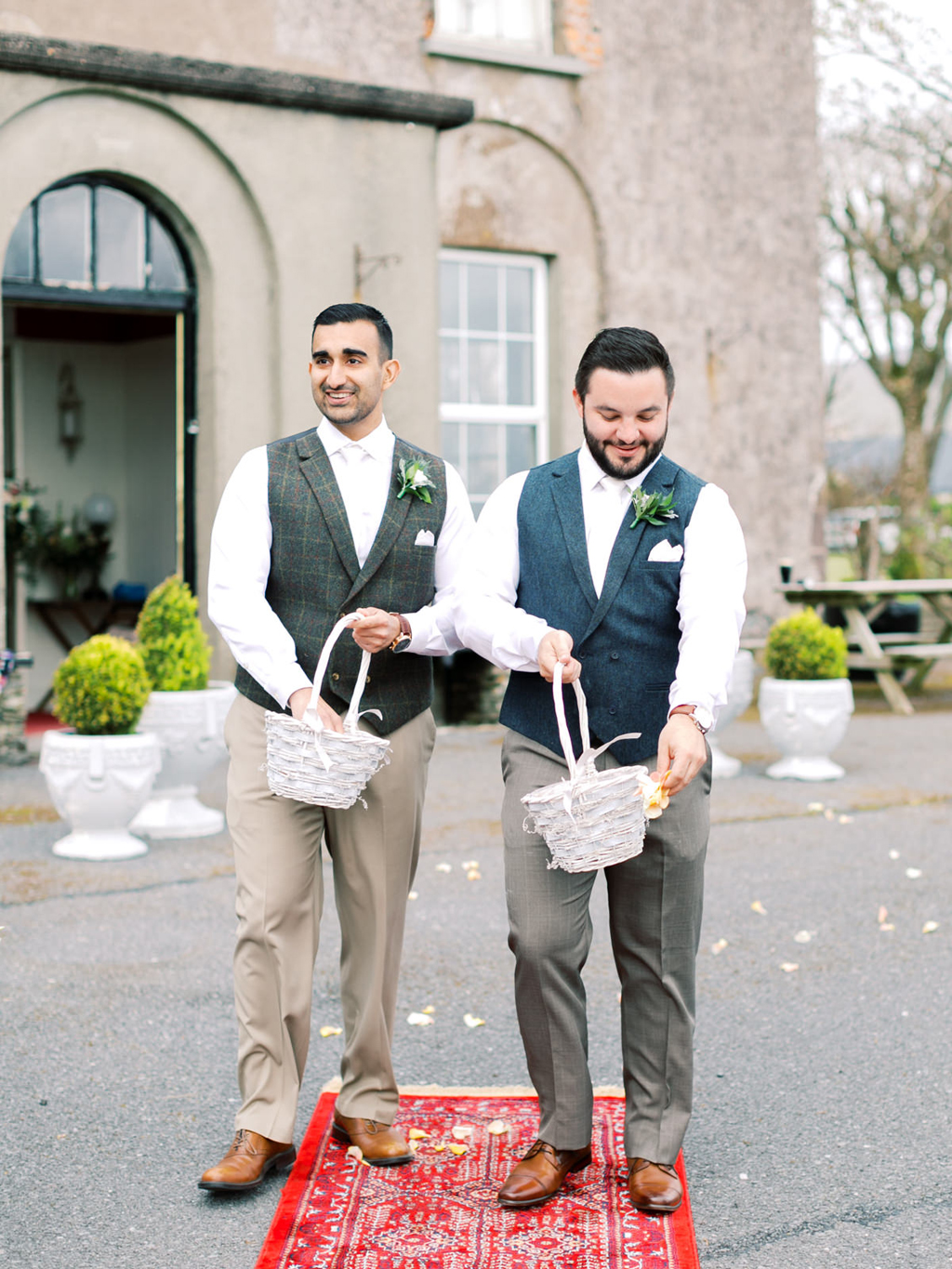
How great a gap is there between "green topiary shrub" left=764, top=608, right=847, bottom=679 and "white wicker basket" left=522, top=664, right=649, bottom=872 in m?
5.94

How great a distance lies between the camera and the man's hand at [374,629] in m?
3.10

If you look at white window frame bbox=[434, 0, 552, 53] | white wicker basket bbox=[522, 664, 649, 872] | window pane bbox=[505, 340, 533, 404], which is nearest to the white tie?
white wicker basket bbox=[522, 664, 649, 872]

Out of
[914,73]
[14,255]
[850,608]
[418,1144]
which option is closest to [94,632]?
[14,255]

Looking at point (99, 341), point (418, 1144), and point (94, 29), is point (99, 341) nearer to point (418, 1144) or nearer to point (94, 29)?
point (94, 29)

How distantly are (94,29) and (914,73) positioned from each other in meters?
14.8

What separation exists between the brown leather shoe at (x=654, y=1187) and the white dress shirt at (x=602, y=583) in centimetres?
104

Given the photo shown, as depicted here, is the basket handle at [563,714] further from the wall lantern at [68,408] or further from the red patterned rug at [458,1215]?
the wall lantern at [68,408]

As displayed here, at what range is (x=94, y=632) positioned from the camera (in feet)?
37.4

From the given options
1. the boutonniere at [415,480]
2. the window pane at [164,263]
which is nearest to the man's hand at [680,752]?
the boutonniere at [415,480]

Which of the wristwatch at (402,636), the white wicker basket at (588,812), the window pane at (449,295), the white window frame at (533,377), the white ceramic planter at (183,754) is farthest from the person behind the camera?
the white window frame at (533,377)

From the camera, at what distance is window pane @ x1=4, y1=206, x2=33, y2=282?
8.71 m

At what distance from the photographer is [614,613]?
3.11 metres

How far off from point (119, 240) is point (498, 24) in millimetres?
4248

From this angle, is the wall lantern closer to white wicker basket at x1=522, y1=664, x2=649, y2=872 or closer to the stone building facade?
the stone building facade
